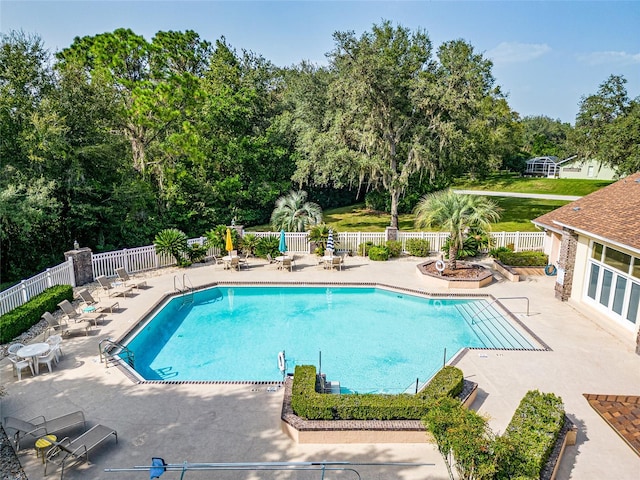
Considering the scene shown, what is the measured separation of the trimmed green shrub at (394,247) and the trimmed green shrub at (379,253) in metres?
0.40

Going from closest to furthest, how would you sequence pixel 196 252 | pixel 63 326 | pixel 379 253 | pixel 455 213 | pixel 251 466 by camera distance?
1. pixel 251 466
2. pixel 63 326
3. pixel 455 213
4. pixel 196 252
5. pixel 379 253

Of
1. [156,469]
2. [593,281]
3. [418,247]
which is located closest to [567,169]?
[418,247]

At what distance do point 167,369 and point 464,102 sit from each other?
19.0m

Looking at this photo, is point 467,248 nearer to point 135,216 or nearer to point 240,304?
point 240,304

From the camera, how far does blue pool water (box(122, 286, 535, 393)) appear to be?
10.9 meters

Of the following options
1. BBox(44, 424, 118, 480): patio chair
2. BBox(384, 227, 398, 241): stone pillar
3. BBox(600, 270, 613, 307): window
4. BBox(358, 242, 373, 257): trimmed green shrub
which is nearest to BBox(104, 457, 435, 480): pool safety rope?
BBox(44, 424, 118, 480): patio chair

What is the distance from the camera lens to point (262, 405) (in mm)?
8539

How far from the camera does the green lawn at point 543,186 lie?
4016cm

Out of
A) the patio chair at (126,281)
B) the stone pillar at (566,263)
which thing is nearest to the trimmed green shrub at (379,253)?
the stone pillar at (566,263)

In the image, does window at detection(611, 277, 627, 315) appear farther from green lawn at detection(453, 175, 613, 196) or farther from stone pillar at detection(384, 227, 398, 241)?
green lawn at detection(453, 175, 613, 196)

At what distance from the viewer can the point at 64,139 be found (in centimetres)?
1725

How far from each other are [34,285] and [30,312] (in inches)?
59.6

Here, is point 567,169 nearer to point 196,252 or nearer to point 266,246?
point 266,246

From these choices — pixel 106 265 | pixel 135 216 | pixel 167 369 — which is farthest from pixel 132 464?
pixel 135 216
